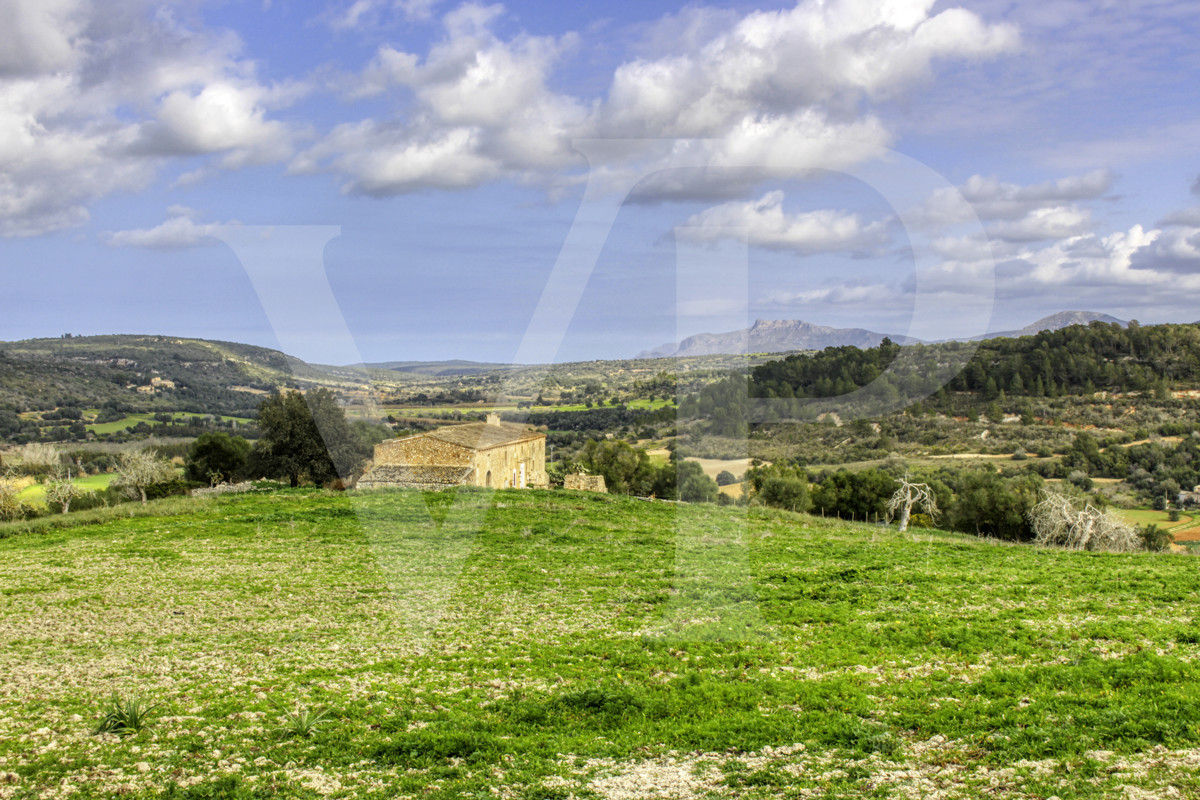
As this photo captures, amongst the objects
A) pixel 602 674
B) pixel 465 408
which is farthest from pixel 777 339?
pixel 465 408

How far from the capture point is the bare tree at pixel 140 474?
34.2 meters

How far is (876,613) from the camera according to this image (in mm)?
11961

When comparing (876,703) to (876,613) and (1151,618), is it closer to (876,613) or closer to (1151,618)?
(876,613)

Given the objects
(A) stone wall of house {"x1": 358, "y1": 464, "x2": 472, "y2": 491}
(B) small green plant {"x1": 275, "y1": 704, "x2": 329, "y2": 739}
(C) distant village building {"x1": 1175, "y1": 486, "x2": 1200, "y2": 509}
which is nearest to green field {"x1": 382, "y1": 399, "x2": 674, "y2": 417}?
(A) stone wall of house {"x1": 358, "y1": 464, "x2": 472, "y2": 491}

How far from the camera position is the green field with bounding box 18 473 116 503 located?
38103 millimetres

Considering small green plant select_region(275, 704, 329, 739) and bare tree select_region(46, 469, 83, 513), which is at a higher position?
small green plant select_region(275, 704, 329, 739)

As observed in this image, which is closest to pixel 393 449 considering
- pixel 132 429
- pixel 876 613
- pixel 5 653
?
pixel 5 653

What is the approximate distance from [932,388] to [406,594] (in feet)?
37.7

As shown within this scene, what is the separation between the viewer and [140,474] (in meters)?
34.5

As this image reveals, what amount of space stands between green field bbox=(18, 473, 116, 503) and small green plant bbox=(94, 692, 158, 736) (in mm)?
37374

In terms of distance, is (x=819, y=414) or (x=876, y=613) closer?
(x=876, y=613)

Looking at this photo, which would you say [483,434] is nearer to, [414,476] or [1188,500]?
[414,476]

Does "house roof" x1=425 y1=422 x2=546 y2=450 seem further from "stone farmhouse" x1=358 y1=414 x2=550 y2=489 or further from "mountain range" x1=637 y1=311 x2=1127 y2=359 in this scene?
"mountain range" x1=637 y1=311 x2=1127 y2=359

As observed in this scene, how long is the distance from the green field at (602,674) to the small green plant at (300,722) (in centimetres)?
8
